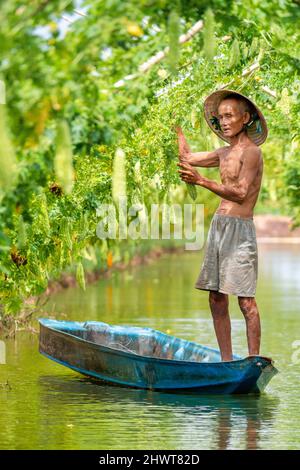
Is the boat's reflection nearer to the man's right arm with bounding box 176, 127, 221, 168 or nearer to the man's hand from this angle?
the man's hand

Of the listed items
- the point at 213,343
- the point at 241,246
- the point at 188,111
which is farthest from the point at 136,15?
the point at 213,343

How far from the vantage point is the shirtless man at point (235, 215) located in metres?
12.2

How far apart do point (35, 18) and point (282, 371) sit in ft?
25.9

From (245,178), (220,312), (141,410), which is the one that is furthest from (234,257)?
(141,410)

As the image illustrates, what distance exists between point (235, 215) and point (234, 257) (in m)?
0.39

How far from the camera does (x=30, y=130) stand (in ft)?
27.6

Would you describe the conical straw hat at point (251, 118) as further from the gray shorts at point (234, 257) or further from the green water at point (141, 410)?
the green water at point (141, 410)

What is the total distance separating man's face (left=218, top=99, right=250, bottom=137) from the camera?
1222 centimetres

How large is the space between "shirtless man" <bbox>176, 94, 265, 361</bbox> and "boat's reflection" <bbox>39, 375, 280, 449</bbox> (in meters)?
0.58

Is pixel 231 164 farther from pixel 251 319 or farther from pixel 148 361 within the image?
pixel 148 361

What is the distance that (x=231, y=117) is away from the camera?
12.2 meters

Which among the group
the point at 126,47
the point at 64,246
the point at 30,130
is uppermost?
the point at 126,47

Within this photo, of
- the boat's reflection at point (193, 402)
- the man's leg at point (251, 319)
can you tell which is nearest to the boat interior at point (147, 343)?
the boat's reflection at point (193, 402)
